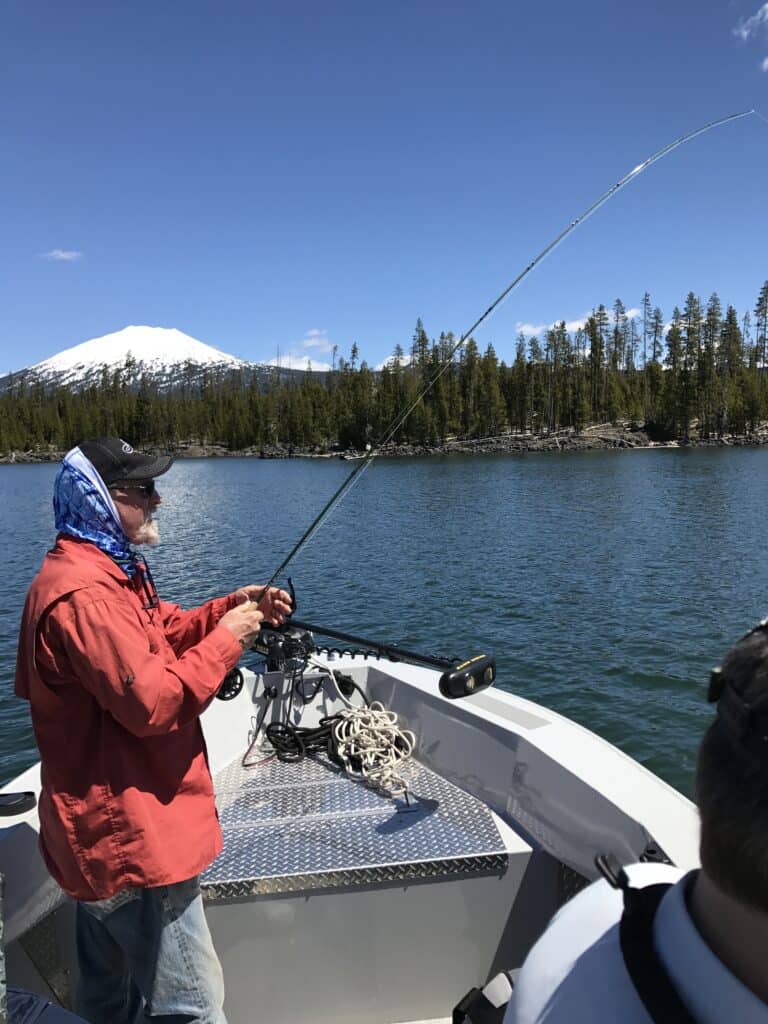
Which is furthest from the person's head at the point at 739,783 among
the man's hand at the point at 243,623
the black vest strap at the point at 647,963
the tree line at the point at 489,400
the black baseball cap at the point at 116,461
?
the tree line at the point at 489,400

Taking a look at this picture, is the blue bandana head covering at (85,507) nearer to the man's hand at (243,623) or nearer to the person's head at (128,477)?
the person's head at (128,477)

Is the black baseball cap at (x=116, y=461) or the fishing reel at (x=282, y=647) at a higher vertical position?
the black baseball cap at (x=116, y=461)

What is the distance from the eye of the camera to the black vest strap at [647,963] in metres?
0.82

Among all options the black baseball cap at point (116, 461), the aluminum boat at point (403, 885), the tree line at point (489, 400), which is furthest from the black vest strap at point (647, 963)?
the tree line at point (489, 400)

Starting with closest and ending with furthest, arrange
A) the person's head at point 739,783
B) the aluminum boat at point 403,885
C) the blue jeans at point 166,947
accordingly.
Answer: the person's head at point 739,783
the blue jeans at point 166,947
the aluminum boat at point 403,885

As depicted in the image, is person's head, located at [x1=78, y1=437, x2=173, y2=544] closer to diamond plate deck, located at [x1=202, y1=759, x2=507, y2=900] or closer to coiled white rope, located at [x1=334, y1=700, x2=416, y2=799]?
diamond plate deck, located at [x1=202, y1=759, x2=507, y2=900]

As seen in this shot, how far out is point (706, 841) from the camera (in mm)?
809

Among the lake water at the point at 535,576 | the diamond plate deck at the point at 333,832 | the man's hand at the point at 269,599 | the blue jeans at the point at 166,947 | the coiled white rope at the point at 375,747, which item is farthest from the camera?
the lake water at the point at 535,576

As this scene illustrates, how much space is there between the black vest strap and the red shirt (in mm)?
1461

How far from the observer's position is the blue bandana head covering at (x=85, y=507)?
7.34ft

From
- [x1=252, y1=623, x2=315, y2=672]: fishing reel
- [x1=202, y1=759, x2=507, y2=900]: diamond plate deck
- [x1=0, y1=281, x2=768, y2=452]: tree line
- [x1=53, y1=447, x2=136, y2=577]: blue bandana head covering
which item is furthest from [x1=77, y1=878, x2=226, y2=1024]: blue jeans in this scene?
[x1=0, y1=281, x2=768, y2=452]: tree line

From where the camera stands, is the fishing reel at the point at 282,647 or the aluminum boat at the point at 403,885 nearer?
the aluminum boat at the point at 403,885

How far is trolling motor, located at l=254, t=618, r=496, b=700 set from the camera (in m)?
3.13

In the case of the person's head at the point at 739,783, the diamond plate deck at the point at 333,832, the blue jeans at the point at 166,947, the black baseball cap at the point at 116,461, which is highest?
the black baseball cap at the point at 116,461
